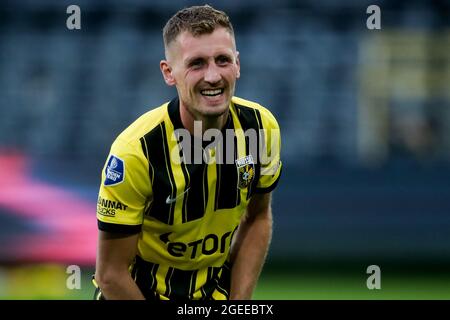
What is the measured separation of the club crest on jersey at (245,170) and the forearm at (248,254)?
285 millimetres

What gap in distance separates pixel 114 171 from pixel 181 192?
0.98 feet

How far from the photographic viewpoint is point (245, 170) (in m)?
3.79

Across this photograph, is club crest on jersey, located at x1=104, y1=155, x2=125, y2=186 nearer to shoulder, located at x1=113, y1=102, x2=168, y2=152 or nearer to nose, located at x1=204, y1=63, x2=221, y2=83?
shoulder, located at x1=113, y1=102, x2=168, y2=152

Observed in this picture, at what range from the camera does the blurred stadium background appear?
8.23 metres

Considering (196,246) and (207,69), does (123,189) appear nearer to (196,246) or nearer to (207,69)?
(196,246)

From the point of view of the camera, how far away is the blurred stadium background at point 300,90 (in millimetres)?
8234

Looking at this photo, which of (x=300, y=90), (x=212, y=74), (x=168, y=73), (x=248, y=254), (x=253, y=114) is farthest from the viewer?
(x=300, y=90)

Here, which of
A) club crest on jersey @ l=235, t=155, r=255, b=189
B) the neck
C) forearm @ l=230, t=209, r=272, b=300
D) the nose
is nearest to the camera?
the nose

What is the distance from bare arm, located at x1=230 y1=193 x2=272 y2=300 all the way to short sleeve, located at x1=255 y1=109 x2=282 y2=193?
67mm

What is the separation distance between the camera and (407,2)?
9.72 meters

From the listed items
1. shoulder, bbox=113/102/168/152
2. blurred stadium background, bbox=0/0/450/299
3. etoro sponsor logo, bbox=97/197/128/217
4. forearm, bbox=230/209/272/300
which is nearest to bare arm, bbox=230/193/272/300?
forearm, bbox=230/209/272/300

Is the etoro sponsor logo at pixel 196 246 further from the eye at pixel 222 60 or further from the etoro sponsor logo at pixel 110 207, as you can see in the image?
the eye at pixel 222 60

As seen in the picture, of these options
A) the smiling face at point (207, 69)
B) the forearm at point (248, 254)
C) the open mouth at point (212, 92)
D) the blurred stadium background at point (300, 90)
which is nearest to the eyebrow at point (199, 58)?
the smiling face at point (207, 69)

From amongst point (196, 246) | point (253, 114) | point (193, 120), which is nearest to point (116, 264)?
point (196, 246)
